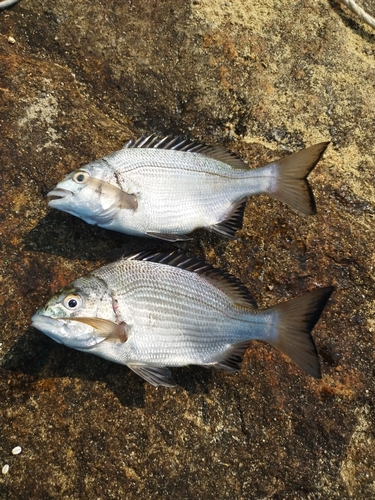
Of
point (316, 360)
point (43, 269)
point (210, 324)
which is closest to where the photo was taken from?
point (316, 360)

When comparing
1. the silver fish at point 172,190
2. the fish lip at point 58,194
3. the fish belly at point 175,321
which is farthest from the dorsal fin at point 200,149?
the fish belly at point 175,321

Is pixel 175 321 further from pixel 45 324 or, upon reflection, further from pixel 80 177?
pixel 80 177

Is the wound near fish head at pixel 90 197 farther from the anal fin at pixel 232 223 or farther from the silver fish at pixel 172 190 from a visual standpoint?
the anal fin at pixel 232 223

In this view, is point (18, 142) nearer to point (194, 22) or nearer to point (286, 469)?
point (194, 22)

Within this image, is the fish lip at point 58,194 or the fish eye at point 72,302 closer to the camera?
the fish eye at point 72,302

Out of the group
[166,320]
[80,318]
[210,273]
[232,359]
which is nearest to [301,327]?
[232,359]

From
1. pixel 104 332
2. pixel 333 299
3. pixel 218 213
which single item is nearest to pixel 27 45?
pixel 218 213


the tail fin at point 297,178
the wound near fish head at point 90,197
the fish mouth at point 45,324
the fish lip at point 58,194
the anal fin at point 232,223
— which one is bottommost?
the fish mouth at point 45,324
